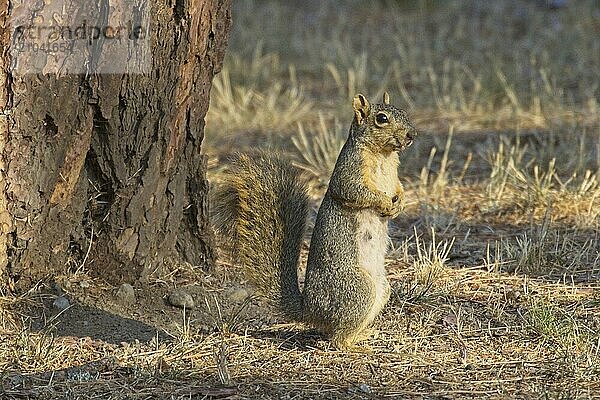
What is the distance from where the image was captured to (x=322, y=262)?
3713 mm

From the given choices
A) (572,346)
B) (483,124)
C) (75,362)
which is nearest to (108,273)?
(75,362)

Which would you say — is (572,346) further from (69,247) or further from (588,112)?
(588,112)

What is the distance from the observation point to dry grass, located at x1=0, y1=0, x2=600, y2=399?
3.48 metres

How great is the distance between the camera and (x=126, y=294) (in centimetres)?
420

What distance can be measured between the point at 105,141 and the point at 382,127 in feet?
3.61

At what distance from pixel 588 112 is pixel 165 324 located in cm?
384

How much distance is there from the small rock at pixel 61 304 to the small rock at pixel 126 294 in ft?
0.69

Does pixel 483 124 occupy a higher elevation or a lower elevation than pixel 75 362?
higher

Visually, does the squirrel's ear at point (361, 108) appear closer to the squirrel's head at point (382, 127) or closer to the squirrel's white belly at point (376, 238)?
the squirrel's head at point (382, 127)

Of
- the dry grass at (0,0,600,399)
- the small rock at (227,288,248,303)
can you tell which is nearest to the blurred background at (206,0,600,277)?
the dry grass at (0,0,600,399)

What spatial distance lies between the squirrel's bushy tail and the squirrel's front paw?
12.9 inches

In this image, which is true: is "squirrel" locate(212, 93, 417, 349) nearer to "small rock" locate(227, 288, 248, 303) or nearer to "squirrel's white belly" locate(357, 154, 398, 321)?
"squirrel's white belly" locate(357, 154, 398, 321)

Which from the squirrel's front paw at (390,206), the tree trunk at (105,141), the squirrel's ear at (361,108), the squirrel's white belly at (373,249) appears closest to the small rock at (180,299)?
the tree trunk at (105,141)

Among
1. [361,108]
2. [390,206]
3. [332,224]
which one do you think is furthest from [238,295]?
[361,108]
